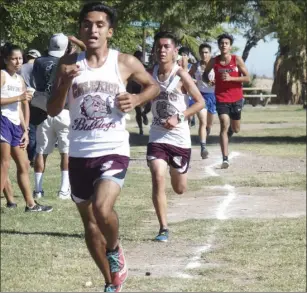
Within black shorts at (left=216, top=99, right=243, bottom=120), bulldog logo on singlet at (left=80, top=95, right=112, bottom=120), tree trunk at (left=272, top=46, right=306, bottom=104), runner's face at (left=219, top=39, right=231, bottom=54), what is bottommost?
tree trunk at (left=272, top=46, right=306, bottom=104)

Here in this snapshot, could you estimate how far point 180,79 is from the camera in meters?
10.7

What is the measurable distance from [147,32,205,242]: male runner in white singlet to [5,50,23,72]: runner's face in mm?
1802

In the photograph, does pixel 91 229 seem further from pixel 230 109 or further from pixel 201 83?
pixel 201 83

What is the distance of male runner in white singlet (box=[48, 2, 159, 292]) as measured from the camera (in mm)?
7039

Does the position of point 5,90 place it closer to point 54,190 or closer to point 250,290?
point 54,190

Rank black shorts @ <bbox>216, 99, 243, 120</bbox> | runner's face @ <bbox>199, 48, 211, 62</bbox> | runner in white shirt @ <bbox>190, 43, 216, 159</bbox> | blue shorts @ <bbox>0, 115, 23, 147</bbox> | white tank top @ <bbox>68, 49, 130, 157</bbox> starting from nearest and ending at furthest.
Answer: white tank top @ <bbox>68, 49, 130, 157</bbox> → blue shorts @ <bbox>0, 115, 23, 147</bbox> → black shorts @ <bbox>216, 99, 243, 120</bbox> → runner in white shirt @ <bbox>190, 43, 216, 159</bbox> → runner's face @ <bbox>199, 48, 211, 62</bbox>

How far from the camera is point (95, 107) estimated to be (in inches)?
279

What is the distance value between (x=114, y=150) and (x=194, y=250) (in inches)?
139

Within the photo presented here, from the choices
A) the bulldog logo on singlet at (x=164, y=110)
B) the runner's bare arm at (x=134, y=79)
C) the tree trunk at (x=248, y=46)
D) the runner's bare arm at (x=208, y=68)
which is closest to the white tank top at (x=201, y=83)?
the runner's bare arm at (x=208, y=68)

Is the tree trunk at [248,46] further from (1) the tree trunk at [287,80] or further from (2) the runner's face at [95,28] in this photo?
(2) the runner's face at [95,28]

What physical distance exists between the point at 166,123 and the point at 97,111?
337 cm

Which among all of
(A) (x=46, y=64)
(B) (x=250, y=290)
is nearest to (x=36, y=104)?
(A) (x=46, y=64)

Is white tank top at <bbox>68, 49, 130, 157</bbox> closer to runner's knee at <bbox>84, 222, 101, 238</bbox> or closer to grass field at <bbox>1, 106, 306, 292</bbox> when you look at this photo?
runner's knee at <bbox>84, 222, 101, 238</bbox>

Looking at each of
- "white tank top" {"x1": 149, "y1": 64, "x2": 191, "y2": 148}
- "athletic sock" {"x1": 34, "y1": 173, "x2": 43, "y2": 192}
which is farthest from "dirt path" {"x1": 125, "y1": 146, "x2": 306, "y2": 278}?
"athletic sock" {"x1": 34, "y1": 173, "x2": 43, "y2": 192}
